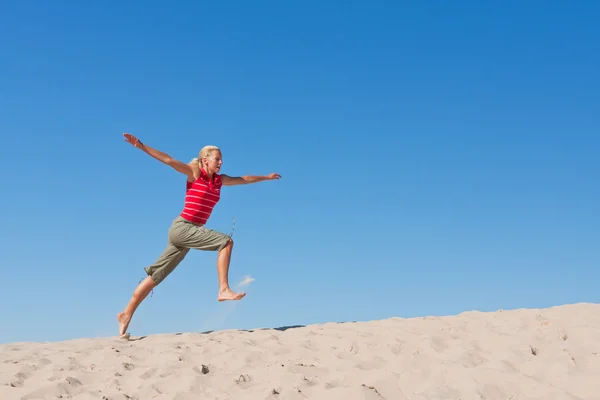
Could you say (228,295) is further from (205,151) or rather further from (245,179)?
(205,151)

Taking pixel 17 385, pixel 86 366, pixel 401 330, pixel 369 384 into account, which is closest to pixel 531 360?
pixel 401 330

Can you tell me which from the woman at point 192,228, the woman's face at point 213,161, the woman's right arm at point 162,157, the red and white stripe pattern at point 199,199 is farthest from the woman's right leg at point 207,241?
the woman's face at point 213,161

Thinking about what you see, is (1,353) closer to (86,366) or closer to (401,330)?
(86,366)

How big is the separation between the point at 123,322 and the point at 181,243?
1.40m

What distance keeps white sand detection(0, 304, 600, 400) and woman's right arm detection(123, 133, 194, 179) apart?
87.2 inches

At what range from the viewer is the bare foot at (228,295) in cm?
723

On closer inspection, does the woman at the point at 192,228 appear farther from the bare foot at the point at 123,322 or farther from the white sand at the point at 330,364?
the white sand at the point at 330,364

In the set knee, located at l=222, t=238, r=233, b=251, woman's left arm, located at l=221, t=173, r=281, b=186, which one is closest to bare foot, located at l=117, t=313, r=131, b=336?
knee, located at l=222, t=238, r=233, b=251

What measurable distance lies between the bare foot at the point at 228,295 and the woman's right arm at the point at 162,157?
166cm

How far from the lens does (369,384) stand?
16.5 feet

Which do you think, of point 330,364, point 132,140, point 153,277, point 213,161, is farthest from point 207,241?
point 330,364

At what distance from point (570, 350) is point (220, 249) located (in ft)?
14.4

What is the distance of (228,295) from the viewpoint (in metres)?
7.29

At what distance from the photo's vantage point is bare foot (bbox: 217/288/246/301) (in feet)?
23.7
